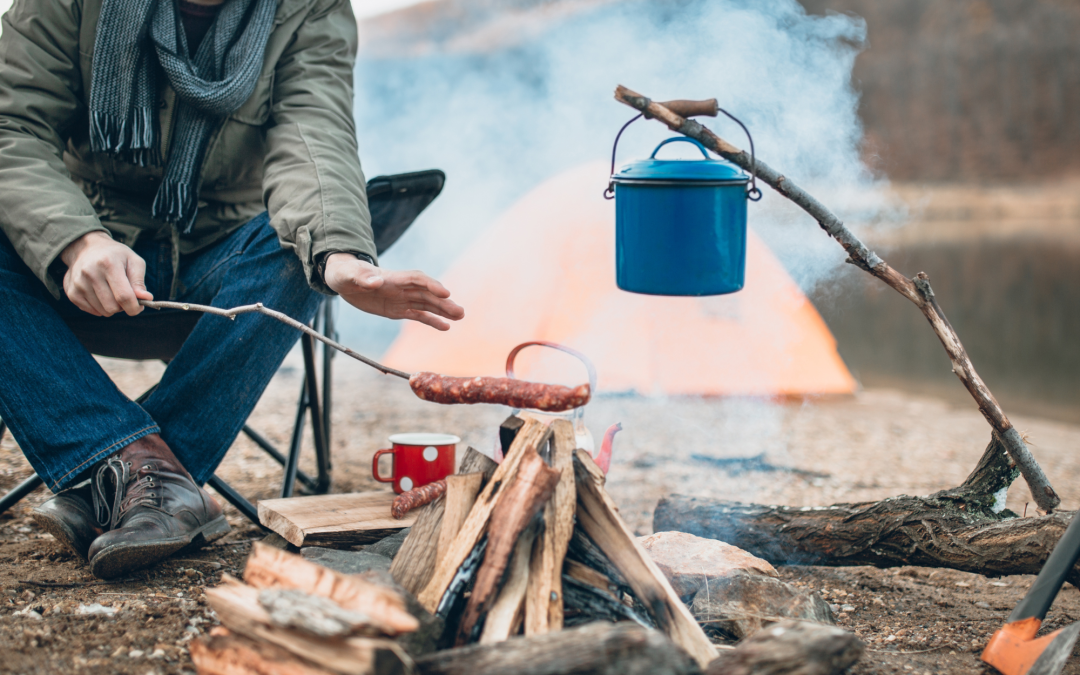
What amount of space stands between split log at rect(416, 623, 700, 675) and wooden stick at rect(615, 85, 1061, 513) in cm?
98

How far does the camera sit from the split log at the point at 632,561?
1.19m

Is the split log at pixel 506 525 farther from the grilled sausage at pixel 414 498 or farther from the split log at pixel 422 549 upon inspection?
the grilled sausage at pixel 414 498

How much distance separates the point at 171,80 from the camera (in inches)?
69.1

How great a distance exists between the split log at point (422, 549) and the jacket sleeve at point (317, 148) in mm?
587

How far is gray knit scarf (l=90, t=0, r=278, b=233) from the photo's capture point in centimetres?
172

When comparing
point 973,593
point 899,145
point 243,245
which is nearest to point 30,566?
point 243,245

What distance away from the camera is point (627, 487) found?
111 inches

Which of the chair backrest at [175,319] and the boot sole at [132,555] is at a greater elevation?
the chair backrest at [175,319]

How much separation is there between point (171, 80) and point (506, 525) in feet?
4.42

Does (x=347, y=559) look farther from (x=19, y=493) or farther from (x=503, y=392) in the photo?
(x=19, y=493)

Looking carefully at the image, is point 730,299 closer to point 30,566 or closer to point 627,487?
point 627,487

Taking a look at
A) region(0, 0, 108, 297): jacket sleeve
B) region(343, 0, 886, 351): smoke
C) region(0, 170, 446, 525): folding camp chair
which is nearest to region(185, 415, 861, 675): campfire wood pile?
region(0, 170, 446, 525): folding camp chair

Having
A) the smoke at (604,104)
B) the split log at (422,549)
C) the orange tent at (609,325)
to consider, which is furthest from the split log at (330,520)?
the orange tent at (609,325)

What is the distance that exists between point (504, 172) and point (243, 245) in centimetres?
366
